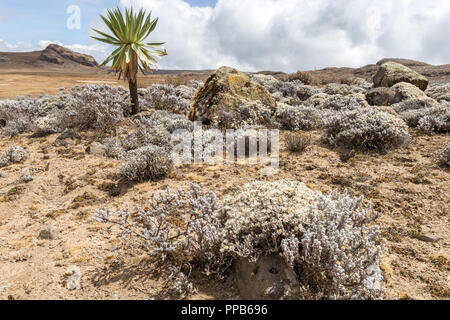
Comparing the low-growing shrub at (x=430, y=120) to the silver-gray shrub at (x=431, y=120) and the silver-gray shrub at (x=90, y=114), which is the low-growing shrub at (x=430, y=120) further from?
the silver-gray shrub at (x=90, y=114)

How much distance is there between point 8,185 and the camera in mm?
6152

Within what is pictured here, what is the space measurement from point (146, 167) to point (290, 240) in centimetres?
413

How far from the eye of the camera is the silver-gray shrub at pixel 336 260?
2.54m

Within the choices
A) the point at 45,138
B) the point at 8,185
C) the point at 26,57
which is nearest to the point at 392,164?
the point at 8,185

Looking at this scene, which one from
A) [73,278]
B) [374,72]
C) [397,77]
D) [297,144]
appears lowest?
[73,278]

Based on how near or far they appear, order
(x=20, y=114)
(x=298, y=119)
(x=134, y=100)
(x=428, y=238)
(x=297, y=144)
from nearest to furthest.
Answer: (x=428, y=238) < (x=297, y=144) < (x=298, y=119) < (x=134, y=100) < (x=20, y=114)

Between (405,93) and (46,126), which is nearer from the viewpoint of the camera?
(46,126)

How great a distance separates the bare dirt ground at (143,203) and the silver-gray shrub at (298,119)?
1.39 meters

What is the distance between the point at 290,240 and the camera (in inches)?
107

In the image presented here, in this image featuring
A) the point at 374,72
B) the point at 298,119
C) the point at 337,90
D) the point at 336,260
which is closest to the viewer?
the point at 336,260

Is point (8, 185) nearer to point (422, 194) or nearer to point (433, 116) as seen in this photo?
point (422, 194)

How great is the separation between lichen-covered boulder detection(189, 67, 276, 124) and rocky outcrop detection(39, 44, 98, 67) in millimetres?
156961

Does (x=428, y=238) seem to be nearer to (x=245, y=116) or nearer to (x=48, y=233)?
(x=48, y=233)

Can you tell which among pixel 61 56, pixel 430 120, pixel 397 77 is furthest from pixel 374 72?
pixel 61 56
